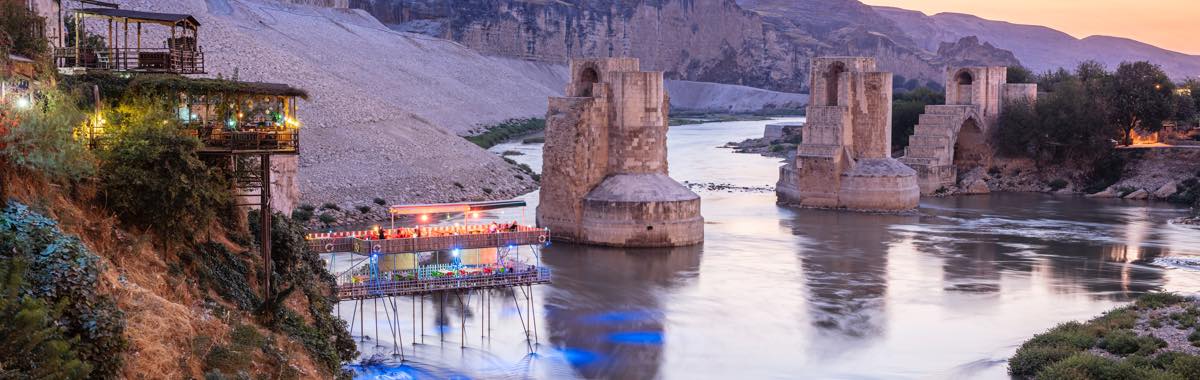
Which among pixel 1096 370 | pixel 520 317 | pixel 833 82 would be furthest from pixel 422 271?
pixel 833 82

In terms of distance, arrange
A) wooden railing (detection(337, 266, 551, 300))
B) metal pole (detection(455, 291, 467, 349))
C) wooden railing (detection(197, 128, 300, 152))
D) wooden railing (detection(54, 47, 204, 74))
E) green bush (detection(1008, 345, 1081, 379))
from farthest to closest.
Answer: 1. metal pole (detection(455, 291, 467, 349))
2. wooden railing (detection(337, 266, 551, 300))
3. green bush (detection(1008, 345, 1081, 379))
4. wooden railing (detection(54, 47, 204, 74))
5. wooden railing (detection(197, 128, 300, 152))

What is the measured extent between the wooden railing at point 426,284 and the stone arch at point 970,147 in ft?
133

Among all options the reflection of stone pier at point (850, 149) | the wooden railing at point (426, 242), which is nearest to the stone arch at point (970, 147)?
the reflection of stone pier at point (850, 149)

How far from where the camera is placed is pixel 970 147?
2466 inches

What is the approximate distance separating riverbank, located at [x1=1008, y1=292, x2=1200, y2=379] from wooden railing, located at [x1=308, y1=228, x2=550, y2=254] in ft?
32.8

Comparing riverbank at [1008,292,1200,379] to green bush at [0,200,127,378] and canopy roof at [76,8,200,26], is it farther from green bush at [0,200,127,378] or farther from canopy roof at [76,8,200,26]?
canopy roof at [76,8,200,26]

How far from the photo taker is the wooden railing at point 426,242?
25.1 meters

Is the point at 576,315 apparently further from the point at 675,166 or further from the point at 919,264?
the point at 675,166

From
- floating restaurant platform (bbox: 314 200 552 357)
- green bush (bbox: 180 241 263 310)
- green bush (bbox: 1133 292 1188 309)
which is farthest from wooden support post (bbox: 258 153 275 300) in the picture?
green bush (bbox: 1133 292 1188 309)

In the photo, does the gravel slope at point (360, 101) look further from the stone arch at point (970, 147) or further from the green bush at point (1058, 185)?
the green bush at point (1058, 185)

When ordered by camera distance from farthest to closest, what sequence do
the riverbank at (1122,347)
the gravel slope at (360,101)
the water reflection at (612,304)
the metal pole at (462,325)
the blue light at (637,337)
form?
the gravel slope at (360,101) < the blue light at (637,337) < the metal pole at (462,325) < the water reflection at (612,304) < the riverbank at (1122,347)

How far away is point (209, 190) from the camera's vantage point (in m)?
17.3

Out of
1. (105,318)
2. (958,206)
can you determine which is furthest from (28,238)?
(958,206)

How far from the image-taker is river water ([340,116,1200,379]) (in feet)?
79.6
